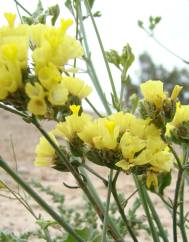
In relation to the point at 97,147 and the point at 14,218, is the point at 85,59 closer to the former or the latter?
the point at 97,147

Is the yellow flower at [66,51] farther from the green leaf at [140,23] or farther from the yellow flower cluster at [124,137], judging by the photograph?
the green leaf at [140,23]

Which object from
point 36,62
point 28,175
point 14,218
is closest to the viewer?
point 36,62

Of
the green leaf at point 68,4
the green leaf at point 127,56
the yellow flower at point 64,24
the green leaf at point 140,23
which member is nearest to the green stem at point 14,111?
the yellow flower at point 64,24

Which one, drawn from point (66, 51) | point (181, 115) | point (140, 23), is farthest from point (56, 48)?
point (140, 23)

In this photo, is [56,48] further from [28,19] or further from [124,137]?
[28,19]

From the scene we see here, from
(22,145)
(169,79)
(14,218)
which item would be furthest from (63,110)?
(169,79)
